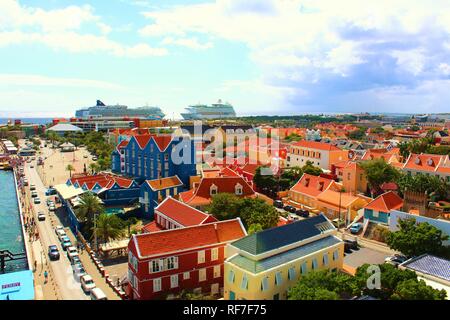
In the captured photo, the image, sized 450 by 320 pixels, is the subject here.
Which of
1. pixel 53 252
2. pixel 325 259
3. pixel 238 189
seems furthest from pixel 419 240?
pixel 53 252

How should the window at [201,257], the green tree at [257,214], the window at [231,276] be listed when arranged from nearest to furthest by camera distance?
the window at [231,276], the window at [201,257], the green tree at [257,214]

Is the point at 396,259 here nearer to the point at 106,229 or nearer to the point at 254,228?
the point at 254,228

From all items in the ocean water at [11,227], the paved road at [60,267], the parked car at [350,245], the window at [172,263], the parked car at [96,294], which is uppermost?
the window at [172,263]

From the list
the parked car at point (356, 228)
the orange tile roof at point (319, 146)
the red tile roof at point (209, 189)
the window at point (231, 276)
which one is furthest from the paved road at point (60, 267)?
the orange tile roof at point (319, 146)

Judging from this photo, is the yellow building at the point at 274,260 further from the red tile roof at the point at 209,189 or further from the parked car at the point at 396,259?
the red tile roof at the point at 209,189

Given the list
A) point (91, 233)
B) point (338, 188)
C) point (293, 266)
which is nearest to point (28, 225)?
point (91, 233)
